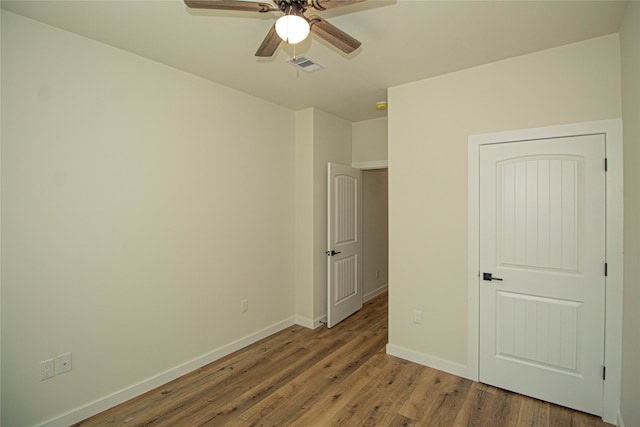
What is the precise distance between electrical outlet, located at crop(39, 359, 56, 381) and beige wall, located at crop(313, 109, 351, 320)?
2.52 m

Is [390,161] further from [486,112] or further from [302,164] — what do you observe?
[302,164]

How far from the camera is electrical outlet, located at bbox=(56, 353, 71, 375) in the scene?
6.89 ft

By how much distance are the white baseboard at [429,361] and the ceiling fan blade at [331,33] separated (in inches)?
108

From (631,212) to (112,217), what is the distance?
3.51m

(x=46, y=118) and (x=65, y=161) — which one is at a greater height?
(x=46, y=118)

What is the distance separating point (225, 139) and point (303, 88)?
3.14 feet

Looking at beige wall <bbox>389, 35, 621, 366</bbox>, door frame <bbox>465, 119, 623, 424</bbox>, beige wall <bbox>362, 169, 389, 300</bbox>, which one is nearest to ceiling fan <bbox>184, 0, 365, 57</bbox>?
beige wall <bbox>389, 35, 621, 366</bbox>

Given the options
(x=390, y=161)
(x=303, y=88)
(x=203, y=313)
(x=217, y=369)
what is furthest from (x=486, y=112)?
(x=217, y=369)

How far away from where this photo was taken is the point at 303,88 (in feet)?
10.4

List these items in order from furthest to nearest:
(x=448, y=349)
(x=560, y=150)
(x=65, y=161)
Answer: (x=448, y=349)
(x=560, y=150)
(x=65, y=161)

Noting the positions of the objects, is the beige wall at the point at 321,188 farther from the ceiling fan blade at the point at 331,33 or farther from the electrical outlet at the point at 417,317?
the ceiling fan blade at the point at 331,33

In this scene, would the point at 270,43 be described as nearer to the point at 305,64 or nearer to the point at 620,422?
the point at 305,64

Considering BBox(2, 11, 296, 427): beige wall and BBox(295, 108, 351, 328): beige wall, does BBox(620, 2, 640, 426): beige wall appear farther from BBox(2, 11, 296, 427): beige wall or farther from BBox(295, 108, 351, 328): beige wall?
BBox(2, 11, 296, 427): beige wall

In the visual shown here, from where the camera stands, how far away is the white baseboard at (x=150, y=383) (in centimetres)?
215
